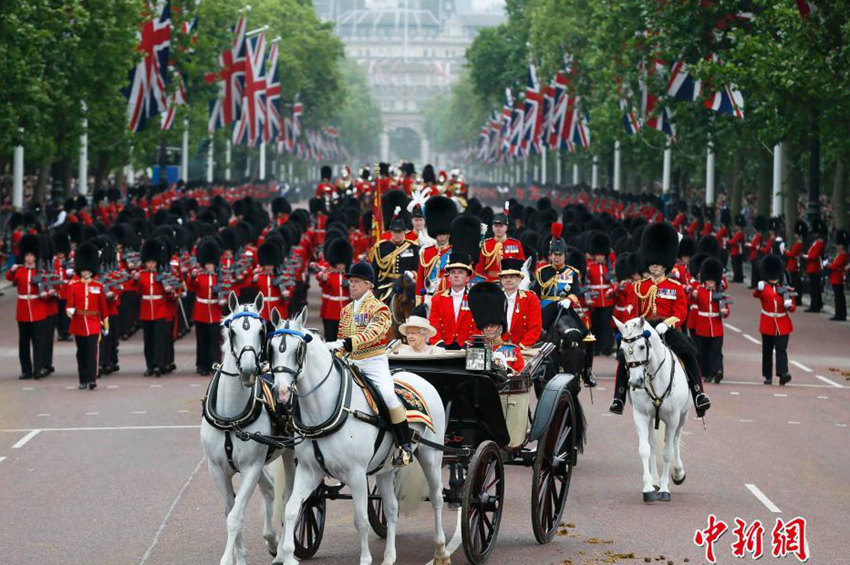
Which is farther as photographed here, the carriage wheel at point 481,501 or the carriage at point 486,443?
the carriage at point 486,443

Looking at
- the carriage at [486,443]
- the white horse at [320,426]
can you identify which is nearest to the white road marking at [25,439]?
the carriage at [486,443]

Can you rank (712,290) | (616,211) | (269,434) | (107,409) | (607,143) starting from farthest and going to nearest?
(607,143) → (616,211) → (712,290) → (107,409) → (269,434)

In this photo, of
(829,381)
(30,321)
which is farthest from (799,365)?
(30,321)

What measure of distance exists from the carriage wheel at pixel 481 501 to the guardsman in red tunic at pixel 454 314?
5.71 ft

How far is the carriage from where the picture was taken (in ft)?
37.4

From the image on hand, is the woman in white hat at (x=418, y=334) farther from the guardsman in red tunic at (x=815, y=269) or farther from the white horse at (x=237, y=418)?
the guardsman in red tunic at (x=815, y=269)

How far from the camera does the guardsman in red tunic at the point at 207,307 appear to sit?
22.6 metres

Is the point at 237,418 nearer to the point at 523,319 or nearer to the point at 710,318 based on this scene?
the point at 523,319

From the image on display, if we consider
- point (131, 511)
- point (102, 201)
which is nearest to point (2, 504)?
point (131, 511)

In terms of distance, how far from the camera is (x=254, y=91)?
56.4m

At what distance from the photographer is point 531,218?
35969 mm

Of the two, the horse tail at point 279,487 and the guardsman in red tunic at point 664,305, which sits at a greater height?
the guardsman in red tunic at point 664,305

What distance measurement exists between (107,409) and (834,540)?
9.39m

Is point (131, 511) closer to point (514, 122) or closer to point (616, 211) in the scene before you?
point (616, 211)
